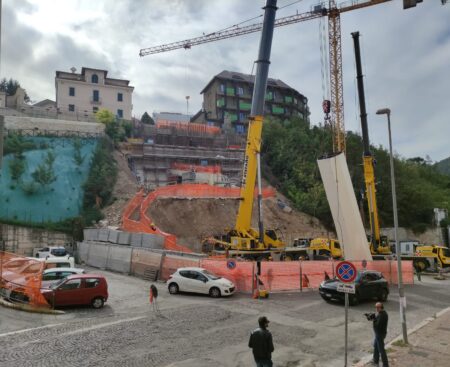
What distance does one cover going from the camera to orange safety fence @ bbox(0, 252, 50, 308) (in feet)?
53.1

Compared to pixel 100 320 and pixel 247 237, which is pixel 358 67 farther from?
pixel 100 320

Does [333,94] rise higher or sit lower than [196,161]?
higher

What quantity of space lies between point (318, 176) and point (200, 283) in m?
41.8

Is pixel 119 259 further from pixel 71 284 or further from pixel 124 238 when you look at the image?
pixel 71 284

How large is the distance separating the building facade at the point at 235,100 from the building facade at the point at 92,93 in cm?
2000

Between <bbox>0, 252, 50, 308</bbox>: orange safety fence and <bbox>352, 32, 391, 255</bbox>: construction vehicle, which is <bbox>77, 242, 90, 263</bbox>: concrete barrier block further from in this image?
<bbox>352, 32, 391, 255</bbox>: construction vehicle

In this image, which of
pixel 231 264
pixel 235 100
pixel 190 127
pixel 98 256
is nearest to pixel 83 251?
pixel 98 256

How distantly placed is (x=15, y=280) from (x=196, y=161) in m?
47.3

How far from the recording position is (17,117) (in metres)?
53.5

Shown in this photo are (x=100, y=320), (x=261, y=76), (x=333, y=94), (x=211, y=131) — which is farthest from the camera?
(x=211, y=131)

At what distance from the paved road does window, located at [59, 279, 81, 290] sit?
1.00 metres

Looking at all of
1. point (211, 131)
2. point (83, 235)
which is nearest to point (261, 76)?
point (83, 235)

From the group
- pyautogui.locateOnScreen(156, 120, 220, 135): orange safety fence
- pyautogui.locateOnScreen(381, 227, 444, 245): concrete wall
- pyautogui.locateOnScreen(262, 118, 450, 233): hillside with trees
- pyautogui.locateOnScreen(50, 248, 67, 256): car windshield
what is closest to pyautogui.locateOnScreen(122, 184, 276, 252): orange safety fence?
pyautogui.locateOnScreen(50, 248, 67, 256): car windshield

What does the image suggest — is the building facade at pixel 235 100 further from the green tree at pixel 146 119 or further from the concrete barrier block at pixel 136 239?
the concrete barrier block at pixel 136 239
